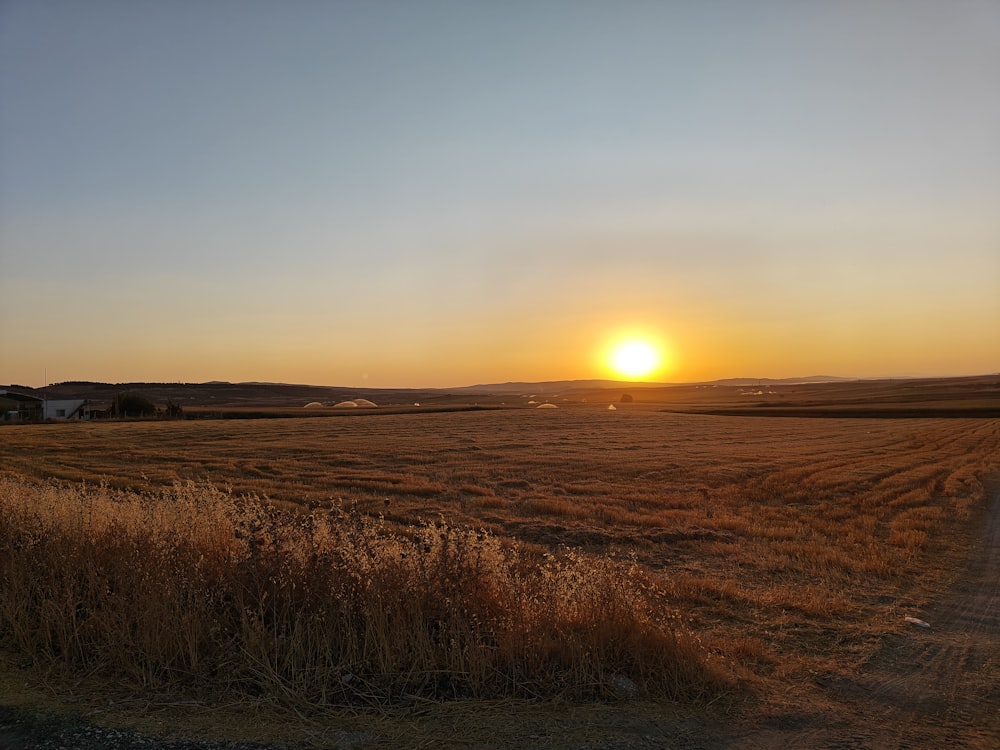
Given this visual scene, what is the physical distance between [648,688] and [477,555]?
7.13 ft

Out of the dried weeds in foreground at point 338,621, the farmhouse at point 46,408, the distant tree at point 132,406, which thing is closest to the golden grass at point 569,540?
the dried weeds in foreground at point 338,621

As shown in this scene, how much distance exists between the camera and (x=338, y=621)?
591cm

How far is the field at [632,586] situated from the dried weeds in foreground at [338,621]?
0.03m

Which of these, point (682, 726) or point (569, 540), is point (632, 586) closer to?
point (682, 726)

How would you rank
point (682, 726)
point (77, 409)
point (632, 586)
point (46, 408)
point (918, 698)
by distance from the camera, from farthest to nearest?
point (77, 409) → point (46, 408) → point (632, 586) → point (918, 698) → point (682, 726)

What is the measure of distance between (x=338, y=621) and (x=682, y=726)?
2931 mm

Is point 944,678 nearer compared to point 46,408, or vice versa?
point 944,678

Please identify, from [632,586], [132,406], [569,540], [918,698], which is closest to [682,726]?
[918,698]

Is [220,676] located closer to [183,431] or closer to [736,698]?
[736,698]

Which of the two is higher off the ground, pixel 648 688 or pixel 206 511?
pixel 206 511

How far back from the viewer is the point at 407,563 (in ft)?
21.5

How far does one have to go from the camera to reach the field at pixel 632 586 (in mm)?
5168

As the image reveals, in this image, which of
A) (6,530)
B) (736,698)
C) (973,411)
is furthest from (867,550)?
(973,411)

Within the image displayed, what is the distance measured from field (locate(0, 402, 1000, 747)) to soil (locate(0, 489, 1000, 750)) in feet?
0.08
